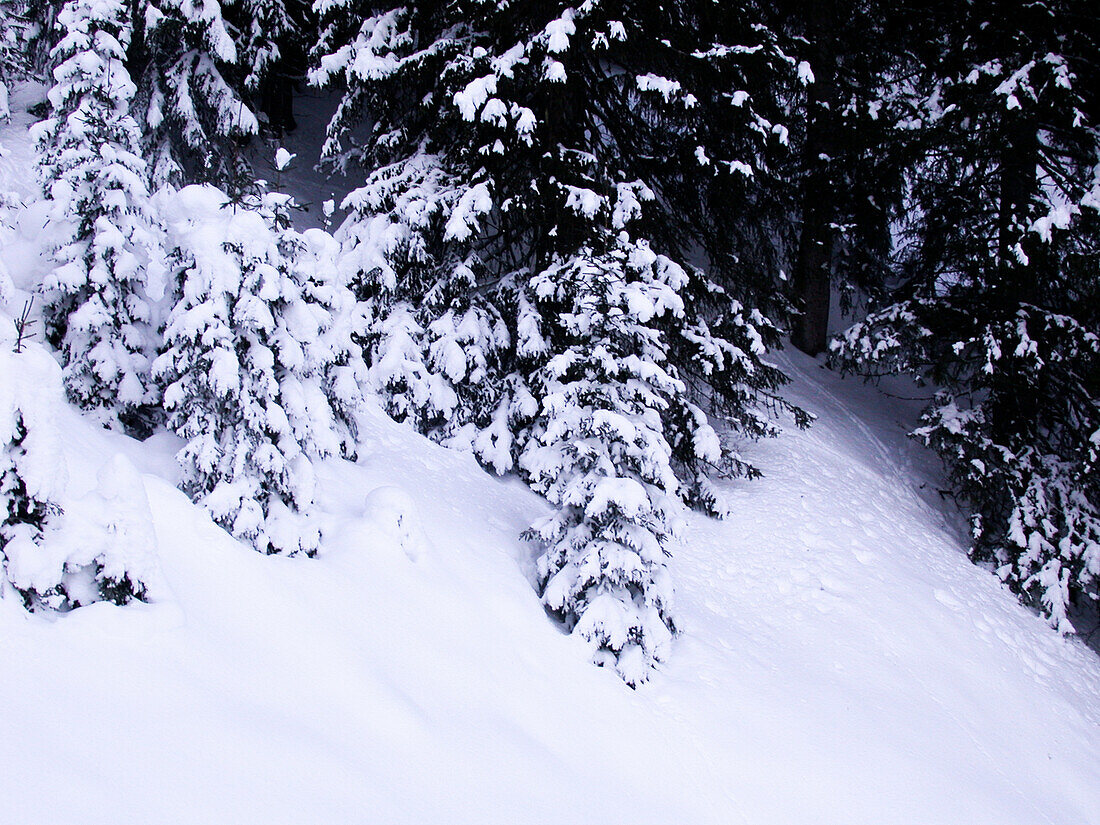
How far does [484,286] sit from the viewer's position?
1000cm

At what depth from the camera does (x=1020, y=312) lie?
431 inches

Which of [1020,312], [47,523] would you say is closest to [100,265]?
[47,523]

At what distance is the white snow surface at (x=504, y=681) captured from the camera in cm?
312

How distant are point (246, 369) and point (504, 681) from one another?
2796mm

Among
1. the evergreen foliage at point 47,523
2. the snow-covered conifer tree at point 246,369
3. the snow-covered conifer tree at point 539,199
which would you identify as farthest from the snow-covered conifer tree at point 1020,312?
the evergreen foliage at point 47,523

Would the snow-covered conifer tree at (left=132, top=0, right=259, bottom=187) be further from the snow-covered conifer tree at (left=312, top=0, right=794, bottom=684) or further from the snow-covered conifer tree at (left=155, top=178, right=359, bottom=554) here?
the snow-covered conifer tree at (left=155, top=178, right=359, bottom=554)

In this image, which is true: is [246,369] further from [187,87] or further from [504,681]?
[187,87]

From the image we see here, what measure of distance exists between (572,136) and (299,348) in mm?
5777

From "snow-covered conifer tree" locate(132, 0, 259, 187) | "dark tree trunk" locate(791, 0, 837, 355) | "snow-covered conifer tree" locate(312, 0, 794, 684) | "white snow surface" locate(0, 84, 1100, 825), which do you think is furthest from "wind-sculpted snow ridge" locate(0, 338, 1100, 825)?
"snow-covered conifer tree" locate(132, 0, 259, 187)

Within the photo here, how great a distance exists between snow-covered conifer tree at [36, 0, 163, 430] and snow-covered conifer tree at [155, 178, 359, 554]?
36 centimetres

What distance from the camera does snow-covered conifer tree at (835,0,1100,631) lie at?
34.3ft

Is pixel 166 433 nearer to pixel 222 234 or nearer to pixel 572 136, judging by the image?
pixel 222 234

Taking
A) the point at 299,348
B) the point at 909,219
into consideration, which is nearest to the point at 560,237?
the point at 299,348

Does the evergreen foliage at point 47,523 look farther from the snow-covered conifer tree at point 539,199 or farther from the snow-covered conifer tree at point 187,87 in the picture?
the snow-covered conifer tree at point 187,87
